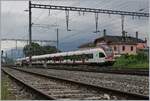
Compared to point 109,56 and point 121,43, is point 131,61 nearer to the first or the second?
point 109,56

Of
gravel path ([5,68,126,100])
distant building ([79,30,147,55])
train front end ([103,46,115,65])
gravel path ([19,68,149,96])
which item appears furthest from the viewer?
distant building ([79,30,147,55])

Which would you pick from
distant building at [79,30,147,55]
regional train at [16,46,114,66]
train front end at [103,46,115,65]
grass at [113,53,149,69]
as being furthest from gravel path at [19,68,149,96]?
distant building at [79,30,147,55]

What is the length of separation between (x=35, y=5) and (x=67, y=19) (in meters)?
4.35

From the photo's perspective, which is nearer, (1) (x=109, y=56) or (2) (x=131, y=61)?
(1) (x=109, y=56)

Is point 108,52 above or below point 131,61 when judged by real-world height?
above

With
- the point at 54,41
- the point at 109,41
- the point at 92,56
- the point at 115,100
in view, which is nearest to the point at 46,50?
the point at 109,41

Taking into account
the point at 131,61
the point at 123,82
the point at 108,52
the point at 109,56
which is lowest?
the point at 131,61

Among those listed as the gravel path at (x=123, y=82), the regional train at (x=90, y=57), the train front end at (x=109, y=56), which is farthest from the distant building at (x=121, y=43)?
the gravel path at (x=123, y=82)

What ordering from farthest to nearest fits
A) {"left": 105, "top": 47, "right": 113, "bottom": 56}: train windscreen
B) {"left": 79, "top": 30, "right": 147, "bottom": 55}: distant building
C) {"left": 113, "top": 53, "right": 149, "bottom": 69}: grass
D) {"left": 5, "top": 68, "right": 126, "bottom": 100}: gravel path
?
{"left": 79, "top": 30, "right": 147, "bottom": 55}: distant building < {"left": 105, "top": 47, "right": 113, "bottom": 56}: train windscreen < {"left": 113, "top": 53, "right": 149, "bottom": 69}: grass < {"left": 5, "top": 68, "right": 126, "bottom": 100}: gravel path

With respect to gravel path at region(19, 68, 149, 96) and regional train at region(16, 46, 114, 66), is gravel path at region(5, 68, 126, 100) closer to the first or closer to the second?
gravel path at region(19, 68, 149, 96)

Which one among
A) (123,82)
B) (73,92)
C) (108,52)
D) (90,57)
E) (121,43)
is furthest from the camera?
(121,43)

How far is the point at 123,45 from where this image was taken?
344 ft

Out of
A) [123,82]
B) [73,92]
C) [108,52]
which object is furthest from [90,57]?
[73,92]

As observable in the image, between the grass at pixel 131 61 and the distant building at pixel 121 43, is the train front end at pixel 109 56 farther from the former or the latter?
the distant building at pixel 121 43
